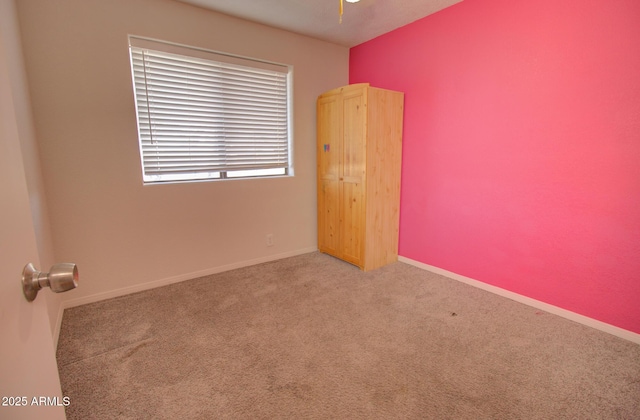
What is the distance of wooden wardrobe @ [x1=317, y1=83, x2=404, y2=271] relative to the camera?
3.03 m

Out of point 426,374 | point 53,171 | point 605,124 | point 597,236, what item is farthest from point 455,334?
point 53,171

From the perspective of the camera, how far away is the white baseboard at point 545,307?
6.81ft

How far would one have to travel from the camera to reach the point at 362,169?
3059 millimetres

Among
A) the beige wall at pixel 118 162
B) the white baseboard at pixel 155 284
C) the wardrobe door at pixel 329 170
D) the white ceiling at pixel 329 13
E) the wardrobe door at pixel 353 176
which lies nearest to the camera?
the beige wall at pixel 118 162

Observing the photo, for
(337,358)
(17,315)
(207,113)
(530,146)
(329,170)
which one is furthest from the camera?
(329,170)

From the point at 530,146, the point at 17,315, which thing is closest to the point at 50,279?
the point at 17,315

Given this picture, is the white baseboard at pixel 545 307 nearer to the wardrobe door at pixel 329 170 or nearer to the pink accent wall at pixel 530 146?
the pink accent wall at pixel 530 146

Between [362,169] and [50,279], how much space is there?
269cm

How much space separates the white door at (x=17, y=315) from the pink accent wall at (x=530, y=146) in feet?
9.61

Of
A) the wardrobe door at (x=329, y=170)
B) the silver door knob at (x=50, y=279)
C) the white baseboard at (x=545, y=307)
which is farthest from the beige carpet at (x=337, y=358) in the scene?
the silver door knob at (x=50, y=279)

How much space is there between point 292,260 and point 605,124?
9.71ft

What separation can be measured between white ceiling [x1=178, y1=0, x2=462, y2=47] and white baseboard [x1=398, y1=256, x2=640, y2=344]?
253 centimetres

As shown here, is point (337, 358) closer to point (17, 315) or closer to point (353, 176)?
point (17, 315)

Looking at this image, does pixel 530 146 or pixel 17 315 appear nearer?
pixel 17 315
